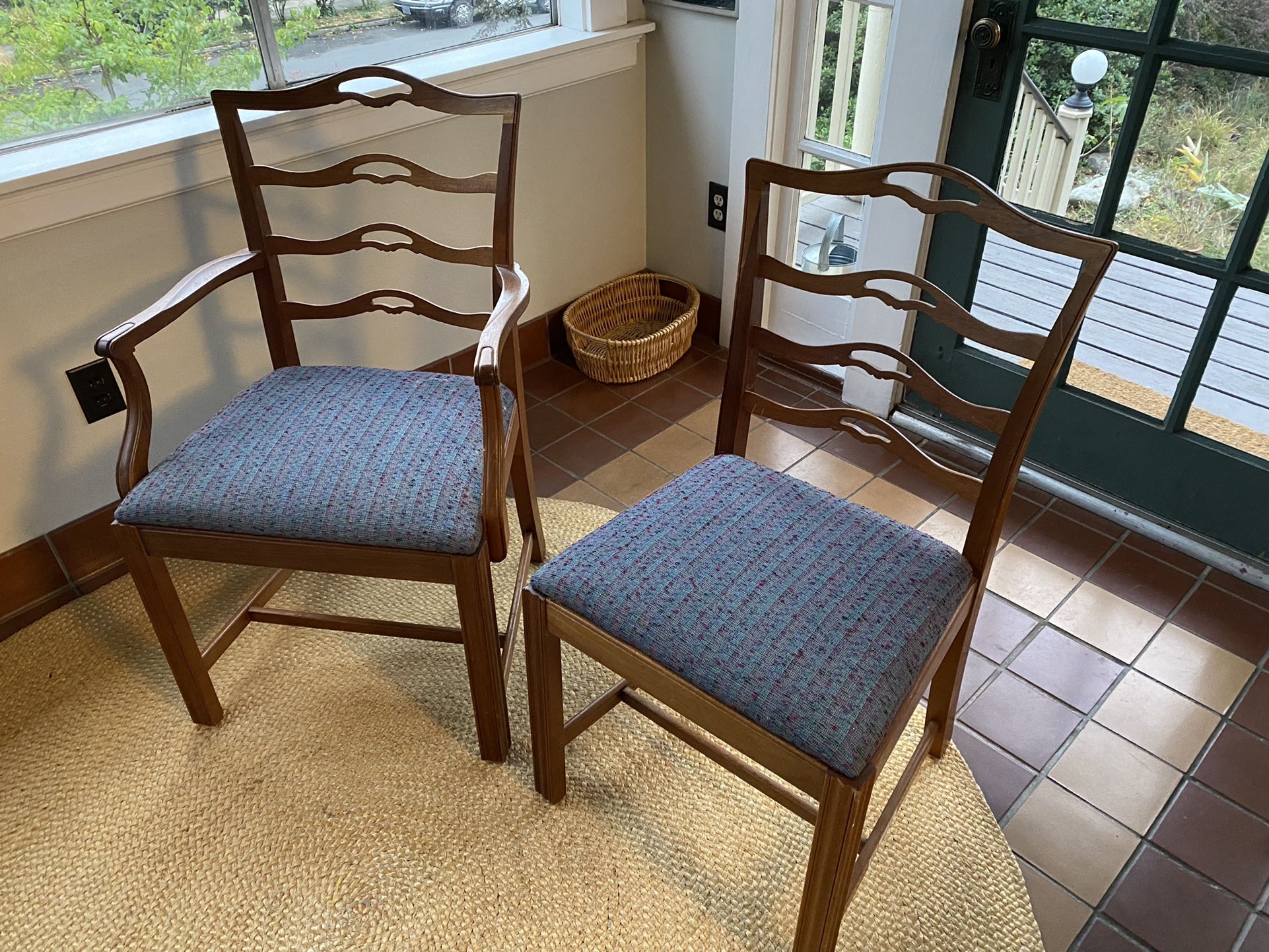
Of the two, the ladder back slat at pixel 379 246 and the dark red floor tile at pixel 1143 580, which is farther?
the dark red floor tile at pixel 1143 580

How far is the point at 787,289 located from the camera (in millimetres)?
2283

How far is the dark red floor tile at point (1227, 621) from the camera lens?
165 cm

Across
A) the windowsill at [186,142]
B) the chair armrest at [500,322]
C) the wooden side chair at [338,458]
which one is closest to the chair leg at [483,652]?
the wooden side chair at [338,458]

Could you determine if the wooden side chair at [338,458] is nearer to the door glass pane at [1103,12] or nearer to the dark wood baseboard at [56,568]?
the dark wood baseboard at [56,568]

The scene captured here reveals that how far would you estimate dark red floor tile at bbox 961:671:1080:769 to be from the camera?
4.92 feet

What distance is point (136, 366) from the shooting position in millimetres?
1280

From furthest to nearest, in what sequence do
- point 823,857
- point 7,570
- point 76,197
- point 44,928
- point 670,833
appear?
point 7,570 < point 76,197 < point 670,833 < point 44,928 < point 823,857

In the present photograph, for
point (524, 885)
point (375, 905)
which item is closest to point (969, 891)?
point (524, 885)

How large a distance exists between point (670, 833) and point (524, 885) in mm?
214

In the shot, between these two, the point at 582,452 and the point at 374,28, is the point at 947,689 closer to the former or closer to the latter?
the point at 582,452

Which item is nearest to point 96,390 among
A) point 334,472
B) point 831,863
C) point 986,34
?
point 334,472

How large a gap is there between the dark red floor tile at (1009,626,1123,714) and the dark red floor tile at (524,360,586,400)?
3.95 feet

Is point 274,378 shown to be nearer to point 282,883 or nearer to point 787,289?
point 282,883

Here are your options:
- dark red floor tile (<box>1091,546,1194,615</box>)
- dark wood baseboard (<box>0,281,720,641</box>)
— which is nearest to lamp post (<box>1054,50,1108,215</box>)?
dark red floor tile (<box>1091,546,1194,615</box>)
